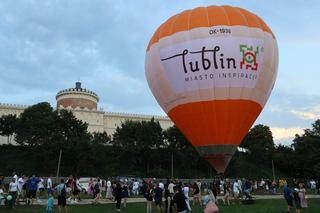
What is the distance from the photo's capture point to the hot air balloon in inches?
787

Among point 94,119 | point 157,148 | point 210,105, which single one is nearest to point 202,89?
point 210,105

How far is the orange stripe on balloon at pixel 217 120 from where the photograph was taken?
2000 cm

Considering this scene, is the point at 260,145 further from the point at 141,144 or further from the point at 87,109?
the point at 87,109

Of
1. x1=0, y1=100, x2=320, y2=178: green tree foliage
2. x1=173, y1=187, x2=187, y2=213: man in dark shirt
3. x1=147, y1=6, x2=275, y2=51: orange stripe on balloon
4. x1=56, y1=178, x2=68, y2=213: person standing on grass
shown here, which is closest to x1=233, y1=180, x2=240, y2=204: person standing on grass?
x1=147, y1=6, x2=275, y2=51: orange stripe on balloon

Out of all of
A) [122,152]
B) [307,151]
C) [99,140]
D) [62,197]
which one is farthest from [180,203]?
[307,151]

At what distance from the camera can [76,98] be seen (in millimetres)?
99500

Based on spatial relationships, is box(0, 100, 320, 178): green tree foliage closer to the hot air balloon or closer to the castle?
the castle

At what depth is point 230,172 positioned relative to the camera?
61.8 meters

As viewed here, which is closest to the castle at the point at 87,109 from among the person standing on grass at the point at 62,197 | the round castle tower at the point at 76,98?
the round castle tower at the point at 76,98

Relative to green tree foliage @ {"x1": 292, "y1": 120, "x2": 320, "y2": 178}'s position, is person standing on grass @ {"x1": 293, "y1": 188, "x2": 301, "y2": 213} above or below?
below

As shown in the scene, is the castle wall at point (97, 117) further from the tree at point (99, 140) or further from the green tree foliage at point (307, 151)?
the green tree foliage at point (307, 151)

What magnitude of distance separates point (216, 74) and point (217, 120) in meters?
2.35

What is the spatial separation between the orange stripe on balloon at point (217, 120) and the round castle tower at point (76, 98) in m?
81.1

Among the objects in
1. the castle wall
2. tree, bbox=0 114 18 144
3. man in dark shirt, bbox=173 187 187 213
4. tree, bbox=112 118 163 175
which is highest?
the castle wall
